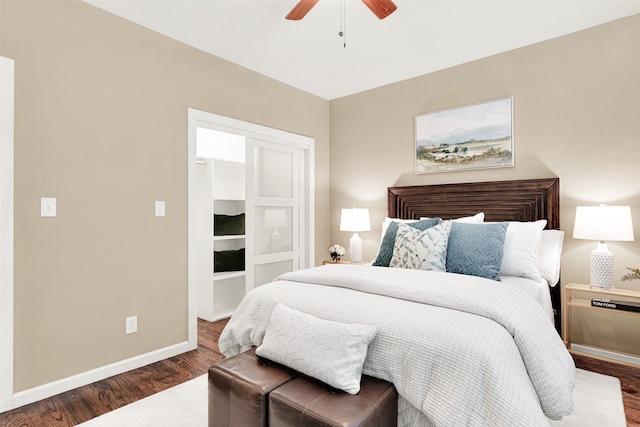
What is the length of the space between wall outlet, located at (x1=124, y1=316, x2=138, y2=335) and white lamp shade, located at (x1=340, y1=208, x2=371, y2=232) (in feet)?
7.11

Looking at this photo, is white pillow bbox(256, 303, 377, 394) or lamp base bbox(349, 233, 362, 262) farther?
lamp base bbox(349, 233, 362, 262)

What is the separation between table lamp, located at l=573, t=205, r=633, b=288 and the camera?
243 centimetres

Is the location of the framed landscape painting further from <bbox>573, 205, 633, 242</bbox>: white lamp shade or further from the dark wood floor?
the dark wood floor

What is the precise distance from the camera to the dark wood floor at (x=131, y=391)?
2.03 meters

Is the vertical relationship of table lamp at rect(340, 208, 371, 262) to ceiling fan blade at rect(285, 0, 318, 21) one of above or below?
below

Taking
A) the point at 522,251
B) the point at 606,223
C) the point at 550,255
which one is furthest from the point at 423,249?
the point at 606,223

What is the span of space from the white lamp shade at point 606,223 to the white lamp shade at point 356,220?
1.91 meters

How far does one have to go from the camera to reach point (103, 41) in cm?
253

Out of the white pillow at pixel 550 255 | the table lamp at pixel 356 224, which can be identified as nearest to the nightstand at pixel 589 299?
the white pillow at pixel 550 255

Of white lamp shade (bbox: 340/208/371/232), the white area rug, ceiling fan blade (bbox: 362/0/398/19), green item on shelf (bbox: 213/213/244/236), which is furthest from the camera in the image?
green item on shelf (bbox: 213/213/244/236)

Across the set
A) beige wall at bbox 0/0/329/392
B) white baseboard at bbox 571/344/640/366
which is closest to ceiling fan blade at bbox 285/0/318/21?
beige wall at bbox 0/0/329/392

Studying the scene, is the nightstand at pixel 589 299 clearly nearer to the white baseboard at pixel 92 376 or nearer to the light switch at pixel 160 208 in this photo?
the white baseboard at pixel 92 376

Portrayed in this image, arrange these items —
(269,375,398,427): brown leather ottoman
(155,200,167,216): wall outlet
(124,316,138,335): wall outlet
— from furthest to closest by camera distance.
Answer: (155,200,167,216): wall outlet → (124,316,138,335): wall outlet → (269,375,398,427): brown leather ottoman

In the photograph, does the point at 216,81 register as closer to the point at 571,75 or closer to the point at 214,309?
the point at 214,309
